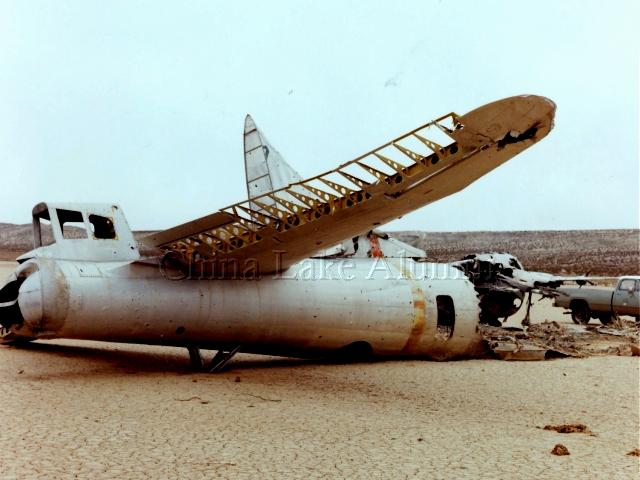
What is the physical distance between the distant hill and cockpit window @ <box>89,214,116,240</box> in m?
36.9

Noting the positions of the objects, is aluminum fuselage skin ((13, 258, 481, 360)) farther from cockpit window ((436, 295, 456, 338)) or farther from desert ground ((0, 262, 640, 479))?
desert ground ((0, 262, 640, 479))

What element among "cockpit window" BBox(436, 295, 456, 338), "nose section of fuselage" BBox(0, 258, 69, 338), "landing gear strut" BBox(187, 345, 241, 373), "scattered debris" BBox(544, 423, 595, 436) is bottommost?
"scattered debris" BBox(544, 423, 595, 436)

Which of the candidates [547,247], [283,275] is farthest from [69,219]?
[547,247]

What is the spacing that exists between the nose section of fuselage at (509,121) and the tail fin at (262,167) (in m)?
7.28

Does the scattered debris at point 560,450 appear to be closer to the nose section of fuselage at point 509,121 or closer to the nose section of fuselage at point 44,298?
the nose section of fuselage at point 509,121

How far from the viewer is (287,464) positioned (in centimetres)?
509

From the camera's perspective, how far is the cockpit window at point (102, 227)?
914 centimetres

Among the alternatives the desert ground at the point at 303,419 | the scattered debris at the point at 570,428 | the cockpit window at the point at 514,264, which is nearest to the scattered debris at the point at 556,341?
the desert ground at the point at 303,419

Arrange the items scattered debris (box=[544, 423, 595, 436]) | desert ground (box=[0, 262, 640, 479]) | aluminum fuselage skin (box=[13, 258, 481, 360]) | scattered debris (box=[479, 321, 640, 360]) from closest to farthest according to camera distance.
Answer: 1. desert ground (box=[0, 262, 640, 479])
2. scattered debris (box=[544, 423, 595, 436])
3. aluminum fuselage skin (box=[13, 258, 481, 360])
4. scattered debris (box=[479, 321, 640, 360])

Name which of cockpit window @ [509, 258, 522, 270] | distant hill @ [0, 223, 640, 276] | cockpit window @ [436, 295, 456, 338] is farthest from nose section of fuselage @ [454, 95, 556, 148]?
distant hill @ [0, 223, 640, 276]

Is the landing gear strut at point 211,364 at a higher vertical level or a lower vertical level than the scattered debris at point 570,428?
higher

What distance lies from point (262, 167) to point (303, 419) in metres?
7.79

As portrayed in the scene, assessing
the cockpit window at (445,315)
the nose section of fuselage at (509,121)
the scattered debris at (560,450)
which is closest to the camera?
the scattered debris at (560,450)

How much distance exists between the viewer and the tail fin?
13.5m
